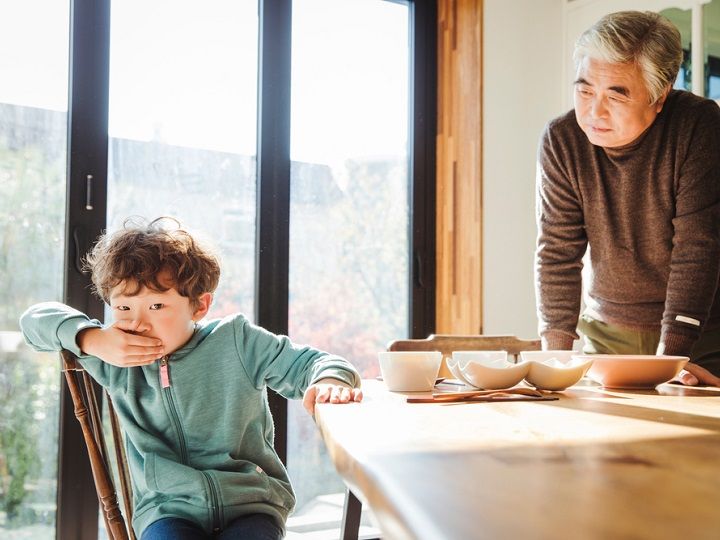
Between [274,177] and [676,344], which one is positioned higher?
[274,177]

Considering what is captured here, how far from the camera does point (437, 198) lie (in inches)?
129

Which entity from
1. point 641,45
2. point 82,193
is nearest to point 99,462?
point 641,45

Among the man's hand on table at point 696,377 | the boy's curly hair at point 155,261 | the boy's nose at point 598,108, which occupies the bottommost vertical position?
the man's hand on table at point 696,377

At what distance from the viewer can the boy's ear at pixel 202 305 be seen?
1484mm

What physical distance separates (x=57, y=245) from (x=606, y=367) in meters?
1.96

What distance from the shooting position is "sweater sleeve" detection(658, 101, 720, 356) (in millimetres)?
1521

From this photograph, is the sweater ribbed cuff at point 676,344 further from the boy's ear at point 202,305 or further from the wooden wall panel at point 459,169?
the wooden wall panel at point 459,169

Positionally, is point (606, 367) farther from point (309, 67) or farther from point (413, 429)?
point (309, 67)

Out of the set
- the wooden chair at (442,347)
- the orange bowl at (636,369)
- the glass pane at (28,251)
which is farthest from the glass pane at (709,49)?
the glass pane at (28,251)

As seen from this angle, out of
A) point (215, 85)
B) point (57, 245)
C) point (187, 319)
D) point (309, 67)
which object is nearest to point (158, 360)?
point (187, 319)

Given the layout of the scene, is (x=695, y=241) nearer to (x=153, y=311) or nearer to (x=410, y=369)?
(x=410, y=369)

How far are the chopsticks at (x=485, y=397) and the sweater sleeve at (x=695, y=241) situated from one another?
21.1 inches

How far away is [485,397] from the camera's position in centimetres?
108

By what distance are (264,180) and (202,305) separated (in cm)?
148
